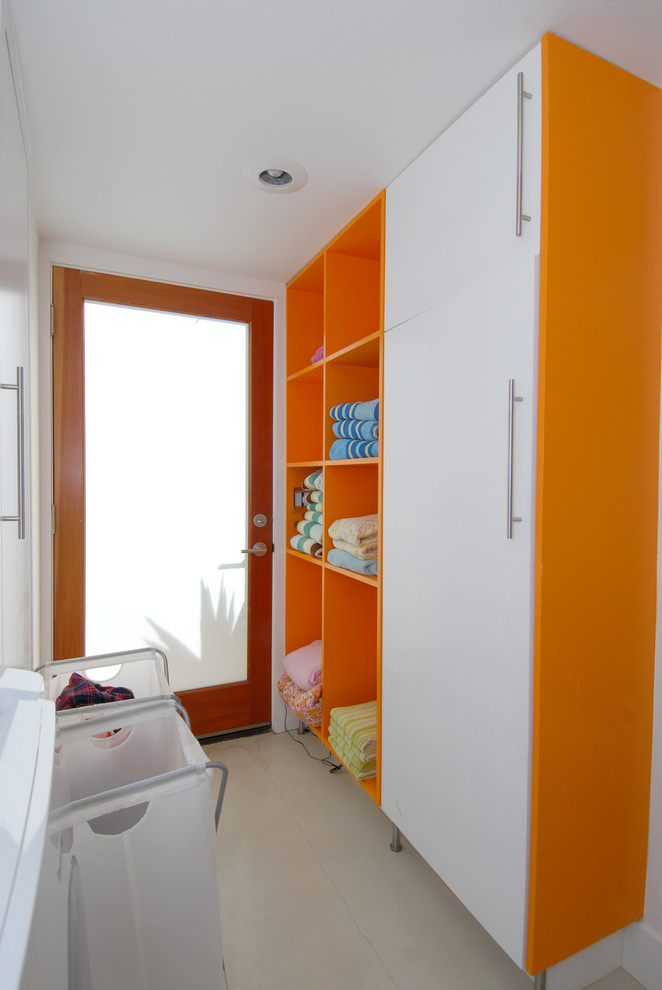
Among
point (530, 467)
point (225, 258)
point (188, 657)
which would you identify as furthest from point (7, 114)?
point (188, 657)

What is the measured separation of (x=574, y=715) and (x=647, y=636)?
320 mm

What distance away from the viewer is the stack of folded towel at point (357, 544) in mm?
1993

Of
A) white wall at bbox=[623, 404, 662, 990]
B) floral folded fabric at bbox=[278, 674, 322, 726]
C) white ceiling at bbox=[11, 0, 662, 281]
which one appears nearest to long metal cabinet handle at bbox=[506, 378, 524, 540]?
white wall at bbox=[623, 404, 662, 990]

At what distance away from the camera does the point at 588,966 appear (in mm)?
1338

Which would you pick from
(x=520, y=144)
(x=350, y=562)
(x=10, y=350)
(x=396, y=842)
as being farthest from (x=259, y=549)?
(x=520, y=144)

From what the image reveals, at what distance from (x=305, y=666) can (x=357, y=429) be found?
1.13 meters

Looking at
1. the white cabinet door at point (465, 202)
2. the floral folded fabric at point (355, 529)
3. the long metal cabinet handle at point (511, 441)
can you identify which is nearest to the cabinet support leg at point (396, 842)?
the floral folded fabric at point (355, 529)

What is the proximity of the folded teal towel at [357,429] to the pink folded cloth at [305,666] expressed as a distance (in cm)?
104

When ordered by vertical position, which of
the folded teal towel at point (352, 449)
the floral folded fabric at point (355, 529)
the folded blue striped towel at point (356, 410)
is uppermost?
the folded blue striped towel at point (356, 410)

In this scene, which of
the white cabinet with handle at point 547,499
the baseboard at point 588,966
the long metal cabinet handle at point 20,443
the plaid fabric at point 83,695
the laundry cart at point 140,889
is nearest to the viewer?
the laundry cart at point 140,889

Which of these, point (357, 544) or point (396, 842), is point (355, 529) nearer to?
point (357, 544)

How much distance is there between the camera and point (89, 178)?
1778mm

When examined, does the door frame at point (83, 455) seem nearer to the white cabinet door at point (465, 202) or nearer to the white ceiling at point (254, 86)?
the white ceiling at point (254, 86)

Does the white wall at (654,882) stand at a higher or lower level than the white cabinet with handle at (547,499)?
lower
